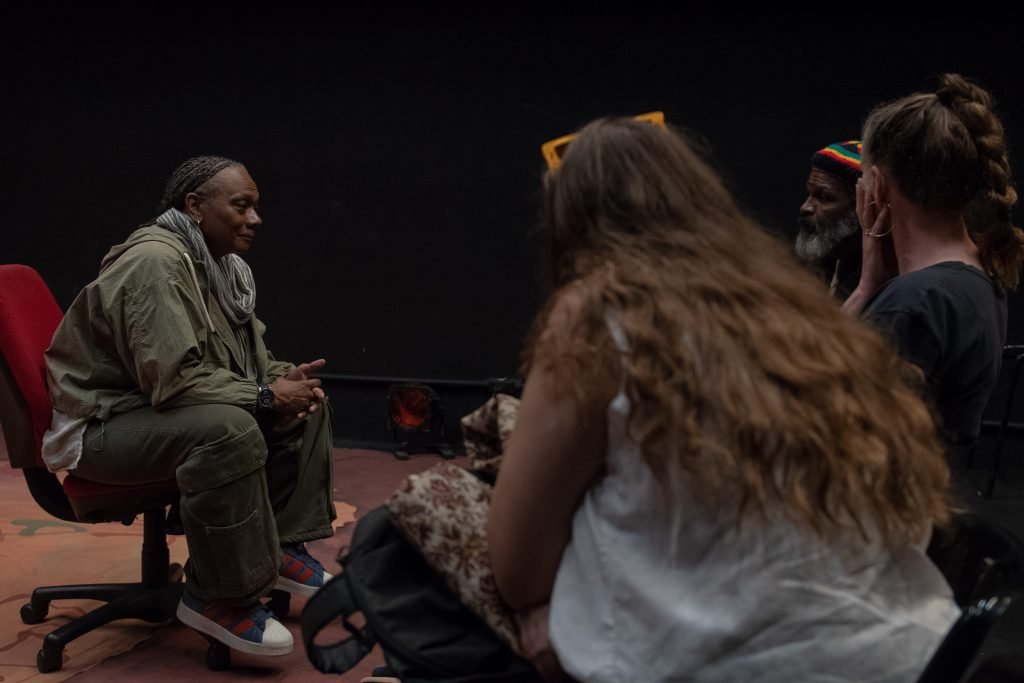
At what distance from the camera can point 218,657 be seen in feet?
8.96

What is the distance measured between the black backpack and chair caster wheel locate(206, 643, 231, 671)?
1.48 m

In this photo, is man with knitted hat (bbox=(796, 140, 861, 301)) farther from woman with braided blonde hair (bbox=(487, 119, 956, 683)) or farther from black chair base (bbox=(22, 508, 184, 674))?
black chair base (bbox=(22, 508, 184, 674))

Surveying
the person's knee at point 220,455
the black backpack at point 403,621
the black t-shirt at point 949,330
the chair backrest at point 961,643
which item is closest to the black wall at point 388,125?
the person's knee at point 220,455

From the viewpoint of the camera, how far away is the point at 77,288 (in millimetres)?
5723

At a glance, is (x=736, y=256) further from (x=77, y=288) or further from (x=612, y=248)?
(x=77, y=288)

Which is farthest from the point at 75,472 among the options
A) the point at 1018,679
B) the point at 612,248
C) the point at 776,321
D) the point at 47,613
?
the point at 1018,679

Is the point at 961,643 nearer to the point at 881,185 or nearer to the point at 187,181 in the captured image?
the point at 881,185

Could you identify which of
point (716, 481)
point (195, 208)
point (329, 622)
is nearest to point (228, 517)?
point (195, 208)

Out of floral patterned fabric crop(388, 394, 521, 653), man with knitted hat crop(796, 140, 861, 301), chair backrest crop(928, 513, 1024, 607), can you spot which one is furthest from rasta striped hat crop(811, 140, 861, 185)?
floral patterned fabric crop(388, 394, 521, 653)

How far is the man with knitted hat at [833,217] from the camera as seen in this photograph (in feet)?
8.61

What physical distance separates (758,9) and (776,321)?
12.9 ft

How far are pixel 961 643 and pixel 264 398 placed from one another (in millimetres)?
2086

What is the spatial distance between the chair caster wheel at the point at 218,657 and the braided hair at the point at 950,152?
209cm

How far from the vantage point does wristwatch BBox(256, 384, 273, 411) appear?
2.81 meters
